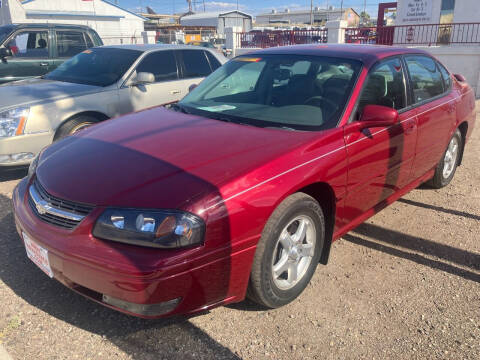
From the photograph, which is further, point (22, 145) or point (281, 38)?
point (281, 38)

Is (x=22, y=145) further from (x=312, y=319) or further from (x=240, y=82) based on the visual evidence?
(x=312, y=319)

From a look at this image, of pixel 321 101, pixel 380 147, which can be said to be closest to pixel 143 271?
pixel 321 101

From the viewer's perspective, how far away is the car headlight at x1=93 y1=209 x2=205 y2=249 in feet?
7.20

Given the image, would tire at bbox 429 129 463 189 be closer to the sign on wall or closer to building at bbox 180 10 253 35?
the sign on wall

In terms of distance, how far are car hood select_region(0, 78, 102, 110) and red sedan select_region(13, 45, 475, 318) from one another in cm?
199

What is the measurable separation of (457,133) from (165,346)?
164 inches

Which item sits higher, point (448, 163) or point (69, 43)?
point (69, 43)

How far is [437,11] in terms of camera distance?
1767 centimetres


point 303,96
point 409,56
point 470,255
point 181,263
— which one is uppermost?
point 409,56

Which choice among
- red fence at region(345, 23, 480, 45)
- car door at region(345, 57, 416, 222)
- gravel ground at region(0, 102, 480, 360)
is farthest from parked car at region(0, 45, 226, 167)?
red fence at region(345, 23, 480, 45)

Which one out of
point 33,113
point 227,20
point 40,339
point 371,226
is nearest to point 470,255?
point 371,226

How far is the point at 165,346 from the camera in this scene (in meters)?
2.49

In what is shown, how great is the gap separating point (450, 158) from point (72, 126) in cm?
462

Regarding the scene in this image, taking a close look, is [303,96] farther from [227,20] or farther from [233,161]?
[227,20]
